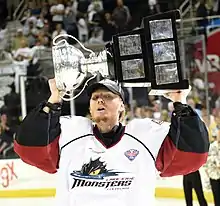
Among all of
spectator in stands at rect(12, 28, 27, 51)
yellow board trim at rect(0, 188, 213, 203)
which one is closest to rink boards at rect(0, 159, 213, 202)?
yellow board trim at rect(0, 188, 213, 203)

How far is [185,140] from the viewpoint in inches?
76.7

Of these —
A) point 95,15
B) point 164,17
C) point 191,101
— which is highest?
point 95,15

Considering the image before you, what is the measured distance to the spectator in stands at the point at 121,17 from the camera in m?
8.75

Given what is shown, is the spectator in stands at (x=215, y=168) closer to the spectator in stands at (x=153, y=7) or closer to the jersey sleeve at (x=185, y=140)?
the jersey sleeve at (x=185, y=140)

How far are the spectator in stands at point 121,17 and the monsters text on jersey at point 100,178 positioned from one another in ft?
22.3

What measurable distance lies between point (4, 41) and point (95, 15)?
4.97 feet

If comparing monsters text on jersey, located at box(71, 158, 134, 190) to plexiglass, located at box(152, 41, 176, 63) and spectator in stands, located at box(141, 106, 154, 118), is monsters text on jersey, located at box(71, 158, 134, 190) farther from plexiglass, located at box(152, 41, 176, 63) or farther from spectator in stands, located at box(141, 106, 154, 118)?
spectator in stands, located at box(141, 106, 154, 118)

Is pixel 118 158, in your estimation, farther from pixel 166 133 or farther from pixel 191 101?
pixel 191 101

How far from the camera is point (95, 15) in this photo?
927cm

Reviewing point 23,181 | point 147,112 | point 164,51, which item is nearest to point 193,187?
point 147,112

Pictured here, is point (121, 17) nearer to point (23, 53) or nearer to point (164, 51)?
point (23, 53)

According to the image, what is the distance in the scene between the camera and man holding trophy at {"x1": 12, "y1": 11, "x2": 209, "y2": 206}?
6.41 feet

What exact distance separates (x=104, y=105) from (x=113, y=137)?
0.11 m

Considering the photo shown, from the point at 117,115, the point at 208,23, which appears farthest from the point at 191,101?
the point at 117,115
